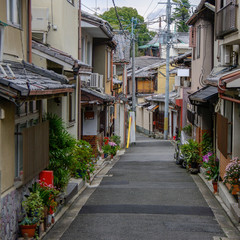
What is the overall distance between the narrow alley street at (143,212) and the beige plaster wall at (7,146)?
219 cm

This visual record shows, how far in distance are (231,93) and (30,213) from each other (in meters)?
6.57

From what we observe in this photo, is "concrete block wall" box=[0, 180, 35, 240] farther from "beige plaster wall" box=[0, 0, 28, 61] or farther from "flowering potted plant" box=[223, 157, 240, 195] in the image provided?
"flowering potted plant" box=[223, 157, 240, 195]

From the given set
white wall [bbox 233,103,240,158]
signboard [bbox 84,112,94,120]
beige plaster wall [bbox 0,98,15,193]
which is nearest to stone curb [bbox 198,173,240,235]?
white wall [bbox 233,103,240,158]

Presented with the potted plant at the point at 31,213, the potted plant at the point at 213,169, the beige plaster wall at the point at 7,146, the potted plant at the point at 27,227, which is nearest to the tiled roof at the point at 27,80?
the beige plaster wall at the point at 7,146

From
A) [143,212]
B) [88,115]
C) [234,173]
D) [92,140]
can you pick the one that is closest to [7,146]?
[143,212]

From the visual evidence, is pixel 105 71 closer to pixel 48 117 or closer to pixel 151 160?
pixel 151 160

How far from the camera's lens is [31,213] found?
9805 millimetres

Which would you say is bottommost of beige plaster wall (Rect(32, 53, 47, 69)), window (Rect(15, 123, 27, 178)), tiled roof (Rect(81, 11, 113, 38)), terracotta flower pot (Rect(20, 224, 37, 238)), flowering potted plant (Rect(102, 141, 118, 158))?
terracotta flower pot (Rect(20, 224, 37, 238))

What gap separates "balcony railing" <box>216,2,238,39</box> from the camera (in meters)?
14.5

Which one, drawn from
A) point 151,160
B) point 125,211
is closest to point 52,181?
point 125,211

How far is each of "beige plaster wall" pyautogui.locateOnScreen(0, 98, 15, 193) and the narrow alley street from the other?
219 centimetres

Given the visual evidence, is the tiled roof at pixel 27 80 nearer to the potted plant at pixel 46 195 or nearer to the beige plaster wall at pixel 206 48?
the potted plant at pixel 46 195

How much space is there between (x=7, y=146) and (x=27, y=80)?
4.70 ft

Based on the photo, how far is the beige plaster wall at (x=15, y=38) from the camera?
32.8 ft
